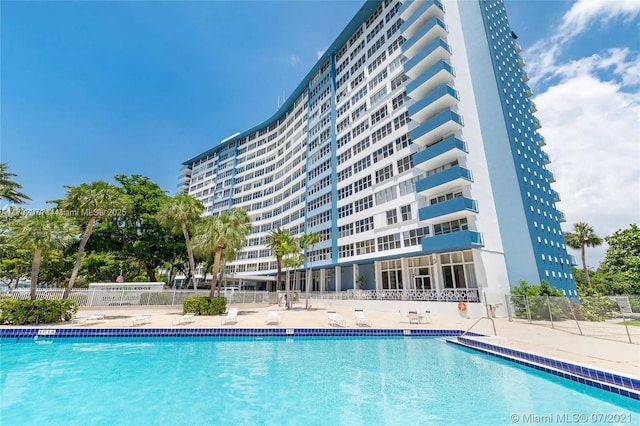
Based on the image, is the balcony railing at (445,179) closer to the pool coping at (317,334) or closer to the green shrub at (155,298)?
the pool coping at (317,334)

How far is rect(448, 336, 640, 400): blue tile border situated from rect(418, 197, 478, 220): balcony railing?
48.5ft

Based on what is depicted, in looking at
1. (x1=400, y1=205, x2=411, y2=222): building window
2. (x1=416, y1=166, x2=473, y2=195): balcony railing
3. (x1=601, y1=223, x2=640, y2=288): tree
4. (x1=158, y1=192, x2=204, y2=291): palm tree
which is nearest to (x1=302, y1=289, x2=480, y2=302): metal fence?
(x1=400, y1=205, x2=411, y2=222): building window

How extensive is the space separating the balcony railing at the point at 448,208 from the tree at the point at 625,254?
853 inches

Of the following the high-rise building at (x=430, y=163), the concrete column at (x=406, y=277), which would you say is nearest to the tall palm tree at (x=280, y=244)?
the high-rise building at (x=430, y=163)

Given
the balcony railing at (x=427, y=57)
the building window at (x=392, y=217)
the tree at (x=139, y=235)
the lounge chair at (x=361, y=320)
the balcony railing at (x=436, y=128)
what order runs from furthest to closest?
the building window at (x=392, y=217) → the tree at (x=139, y=235) → the balcony railing at (x=427, y=57) → the balcony railing at (x=436, y=128) → the lounge chair at (x=361, y=320)

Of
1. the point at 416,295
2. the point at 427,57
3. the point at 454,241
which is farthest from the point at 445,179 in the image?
the point at 427,57

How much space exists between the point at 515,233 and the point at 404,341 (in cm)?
1949

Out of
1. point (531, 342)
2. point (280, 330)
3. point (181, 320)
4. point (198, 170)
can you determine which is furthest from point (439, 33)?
point (198, 170)

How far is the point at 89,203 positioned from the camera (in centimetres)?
1991

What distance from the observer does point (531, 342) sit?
40.8 ft

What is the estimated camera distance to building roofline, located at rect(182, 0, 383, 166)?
40.1 metres

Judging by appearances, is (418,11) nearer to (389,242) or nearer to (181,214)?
(389,242)

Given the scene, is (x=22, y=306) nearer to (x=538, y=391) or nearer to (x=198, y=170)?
(x=538, y=391)

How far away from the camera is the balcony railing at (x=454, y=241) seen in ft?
77.4
